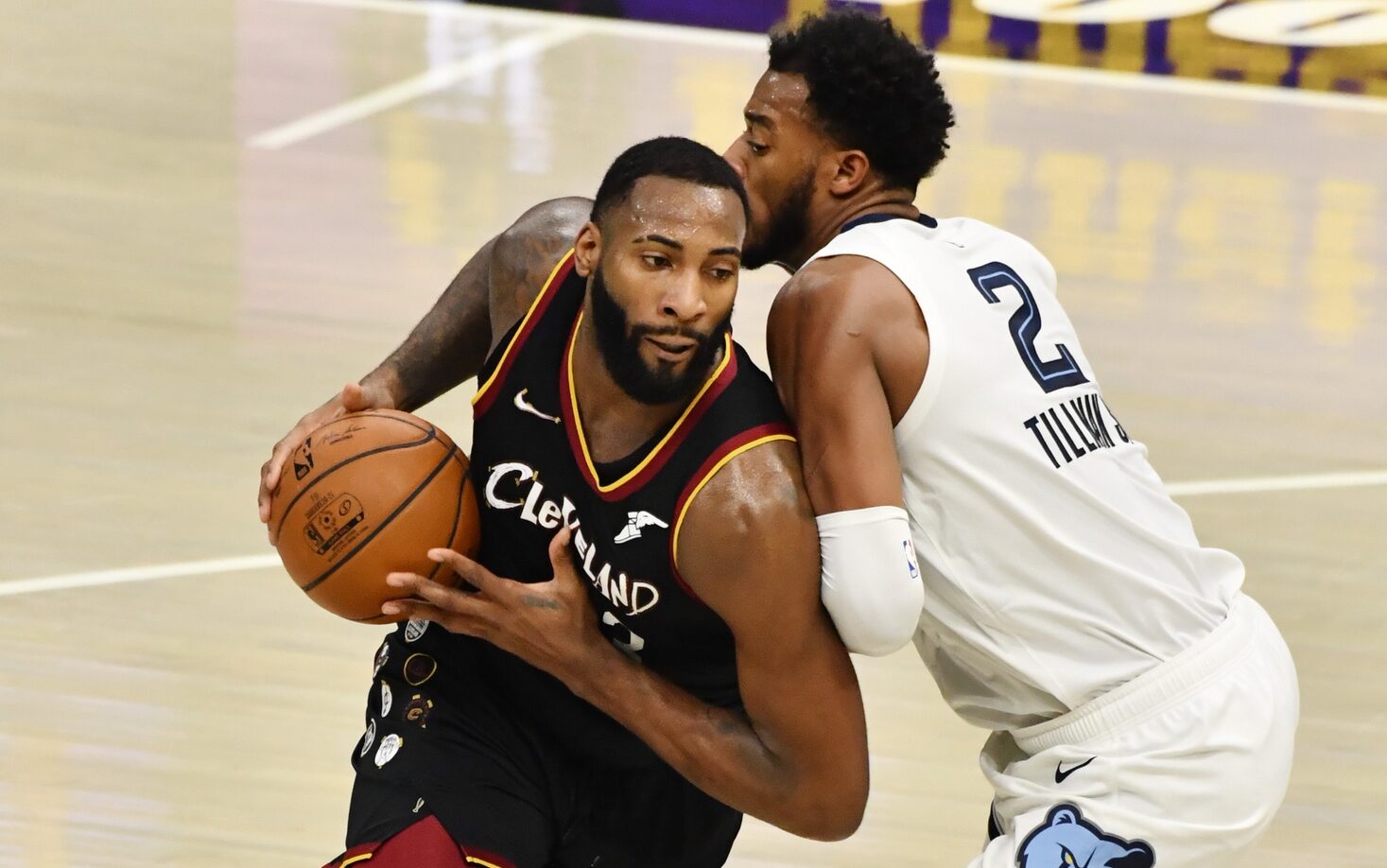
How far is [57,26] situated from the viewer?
13.8 meters

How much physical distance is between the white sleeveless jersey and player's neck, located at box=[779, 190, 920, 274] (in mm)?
83

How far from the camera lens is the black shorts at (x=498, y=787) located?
134 inches

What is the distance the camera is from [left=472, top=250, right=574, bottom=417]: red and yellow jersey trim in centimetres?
344

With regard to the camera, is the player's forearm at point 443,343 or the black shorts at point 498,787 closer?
the black shorts at point 498,787

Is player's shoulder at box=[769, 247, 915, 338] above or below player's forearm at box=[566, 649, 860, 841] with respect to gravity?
above

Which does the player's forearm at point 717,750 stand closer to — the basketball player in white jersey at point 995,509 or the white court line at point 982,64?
the basketball player in white jersey at point 995,509

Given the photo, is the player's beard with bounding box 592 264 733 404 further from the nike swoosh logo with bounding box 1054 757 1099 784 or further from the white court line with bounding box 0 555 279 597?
the white court line with bounding box 0 555 279 597

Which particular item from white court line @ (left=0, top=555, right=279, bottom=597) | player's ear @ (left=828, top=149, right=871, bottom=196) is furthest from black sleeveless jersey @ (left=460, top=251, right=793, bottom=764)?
white court line @ (left=0, top=555, right=279, bottom=597)

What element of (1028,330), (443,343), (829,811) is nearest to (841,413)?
(1028,330)

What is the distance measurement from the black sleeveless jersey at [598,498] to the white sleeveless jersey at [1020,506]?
0.99 ft

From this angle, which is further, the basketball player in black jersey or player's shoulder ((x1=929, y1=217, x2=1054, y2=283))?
player's shoulder ((x1=929, y1=217, x2=1054, y2=283))

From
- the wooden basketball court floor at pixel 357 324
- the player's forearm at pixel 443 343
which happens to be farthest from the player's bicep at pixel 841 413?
the wooden basketball court floor at pixel 357 324

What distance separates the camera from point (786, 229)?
11.2 feet

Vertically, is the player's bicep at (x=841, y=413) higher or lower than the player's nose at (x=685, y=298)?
lower
